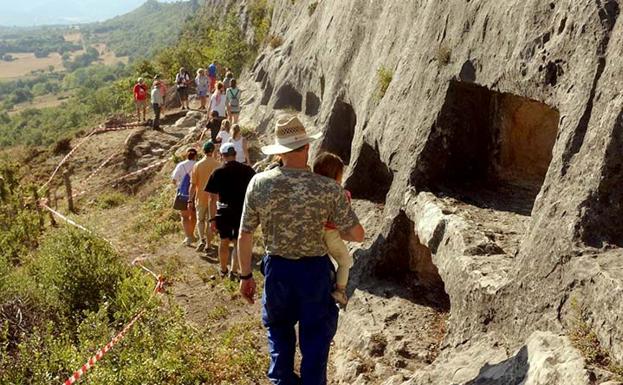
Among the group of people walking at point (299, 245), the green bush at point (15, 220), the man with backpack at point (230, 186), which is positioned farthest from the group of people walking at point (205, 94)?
the group of people walking at point (299, 245)

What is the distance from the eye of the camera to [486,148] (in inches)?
317

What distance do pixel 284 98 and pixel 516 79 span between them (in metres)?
13.1

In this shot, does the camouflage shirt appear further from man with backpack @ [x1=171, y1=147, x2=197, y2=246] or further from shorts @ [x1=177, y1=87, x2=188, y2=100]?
shorts @ [x1=177, y1=87, x2=188, y2=100]

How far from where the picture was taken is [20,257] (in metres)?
12.9

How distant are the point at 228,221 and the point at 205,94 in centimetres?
1551

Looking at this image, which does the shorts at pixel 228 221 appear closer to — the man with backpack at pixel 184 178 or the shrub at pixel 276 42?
the man with backpack at pixel 184 178

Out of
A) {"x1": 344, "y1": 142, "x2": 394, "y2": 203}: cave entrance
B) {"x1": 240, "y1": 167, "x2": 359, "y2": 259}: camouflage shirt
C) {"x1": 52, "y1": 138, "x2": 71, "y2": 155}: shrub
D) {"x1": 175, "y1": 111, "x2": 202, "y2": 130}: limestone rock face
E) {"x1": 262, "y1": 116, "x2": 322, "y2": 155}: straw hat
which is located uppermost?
{"x1": 262, "y1": 116, "x2": 322, "y2": 155}: straw hat

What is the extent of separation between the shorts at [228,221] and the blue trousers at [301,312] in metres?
3.85

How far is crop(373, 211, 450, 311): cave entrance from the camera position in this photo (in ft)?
26.8

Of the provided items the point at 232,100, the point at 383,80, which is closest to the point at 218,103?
the point at 232,100

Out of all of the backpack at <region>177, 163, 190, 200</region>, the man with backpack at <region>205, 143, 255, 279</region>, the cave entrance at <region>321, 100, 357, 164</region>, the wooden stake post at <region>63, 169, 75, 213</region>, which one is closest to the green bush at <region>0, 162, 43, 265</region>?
the wooden stake post at <region>63, 169, 75, 213</region>

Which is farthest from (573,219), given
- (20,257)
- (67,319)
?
(20,257)

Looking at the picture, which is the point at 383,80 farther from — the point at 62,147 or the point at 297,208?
the point at 62,147

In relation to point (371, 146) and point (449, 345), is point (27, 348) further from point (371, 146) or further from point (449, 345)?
point (371, 146)
